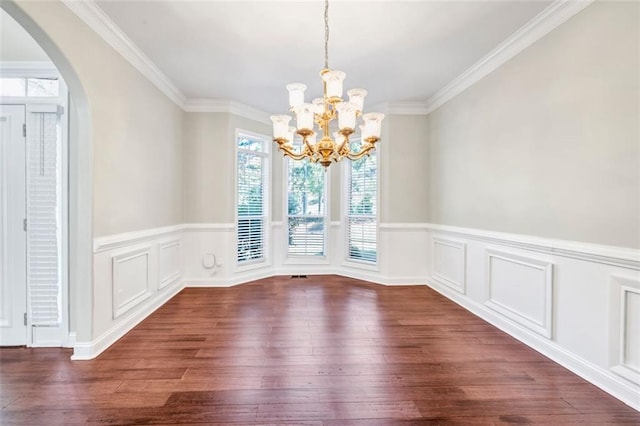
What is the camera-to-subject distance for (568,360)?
Result: 7.64ft

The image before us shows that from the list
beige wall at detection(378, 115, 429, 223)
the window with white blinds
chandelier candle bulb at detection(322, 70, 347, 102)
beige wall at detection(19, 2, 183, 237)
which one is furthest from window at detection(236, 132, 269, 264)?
chandelier candle bulb at detection(322, 70, 347, 102)

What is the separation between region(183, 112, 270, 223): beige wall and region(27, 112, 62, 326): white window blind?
197 centimetres

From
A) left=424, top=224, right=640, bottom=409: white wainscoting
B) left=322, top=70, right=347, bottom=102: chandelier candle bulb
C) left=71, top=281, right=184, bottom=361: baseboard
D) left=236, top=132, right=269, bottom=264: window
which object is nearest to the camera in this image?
left=424, top=224, right=640, bottom=409: white wainscoting

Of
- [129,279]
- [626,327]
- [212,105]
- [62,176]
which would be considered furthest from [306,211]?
[626,327]

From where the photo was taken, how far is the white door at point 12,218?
8.54ft

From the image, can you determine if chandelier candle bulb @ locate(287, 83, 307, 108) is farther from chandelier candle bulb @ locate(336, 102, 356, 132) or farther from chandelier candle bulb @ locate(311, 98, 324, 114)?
chandelier candle bulb @ locate(336, 102, 356, 132)

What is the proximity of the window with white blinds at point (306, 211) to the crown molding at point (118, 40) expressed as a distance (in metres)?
2.38

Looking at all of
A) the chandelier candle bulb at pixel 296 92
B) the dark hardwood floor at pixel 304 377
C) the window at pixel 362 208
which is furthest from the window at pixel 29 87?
the window at pixel 362 208

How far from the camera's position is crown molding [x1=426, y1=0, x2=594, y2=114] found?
7.58ft

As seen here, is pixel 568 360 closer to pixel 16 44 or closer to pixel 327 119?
pixel 327 119

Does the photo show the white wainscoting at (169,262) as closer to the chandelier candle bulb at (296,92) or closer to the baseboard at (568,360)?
the chandelier candle bulb at (296,92)

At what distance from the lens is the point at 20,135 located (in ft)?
8.56

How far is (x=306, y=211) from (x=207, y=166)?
1.84 meters

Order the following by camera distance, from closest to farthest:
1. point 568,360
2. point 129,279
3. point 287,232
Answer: point 568,360, point 129,279, point 287,232
